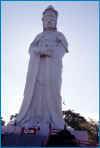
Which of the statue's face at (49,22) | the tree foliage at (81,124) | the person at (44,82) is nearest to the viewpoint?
the person at (44,82)

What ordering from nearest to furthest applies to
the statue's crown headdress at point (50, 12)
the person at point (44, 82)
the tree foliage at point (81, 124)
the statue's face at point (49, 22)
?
the person at point (44, 82), the statue's face at point (49, 22), the statue's crown headdress at point (50, 12), the tree foliage at point (81, 124)

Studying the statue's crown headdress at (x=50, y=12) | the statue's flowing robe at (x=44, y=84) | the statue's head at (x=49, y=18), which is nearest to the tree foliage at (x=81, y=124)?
the statue's flowing robe at (x=44, y=84)

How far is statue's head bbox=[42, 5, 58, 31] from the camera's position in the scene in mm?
11602

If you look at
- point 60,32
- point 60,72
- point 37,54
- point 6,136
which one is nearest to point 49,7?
point 60,32

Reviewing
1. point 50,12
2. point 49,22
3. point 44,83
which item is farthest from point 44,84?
point 50,12

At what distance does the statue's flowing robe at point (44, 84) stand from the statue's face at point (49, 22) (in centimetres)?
71

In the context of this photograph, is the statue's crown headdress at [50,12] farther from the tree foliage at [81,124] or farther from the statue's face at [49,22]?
the tree foliage at [81,124]

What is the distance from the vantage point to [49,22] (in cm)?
1156

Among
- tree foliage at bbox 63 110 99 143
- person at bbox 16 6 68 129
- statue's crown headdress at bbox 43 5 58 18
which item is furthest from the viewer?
tree foliage at bbox 63 110 99 143

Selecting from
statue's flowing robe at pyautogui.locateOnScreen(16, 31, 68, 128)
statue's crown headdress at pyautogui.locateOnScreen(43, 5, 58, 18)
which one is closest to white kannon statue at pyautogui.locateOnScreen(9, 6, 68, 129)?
statue's flowing robe at pyautogui.locateOnScreen(16, 31, 68, 128)

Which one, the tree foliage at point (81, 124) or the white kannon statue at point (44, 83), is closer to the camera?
the white kannon statue at point (44, 83)

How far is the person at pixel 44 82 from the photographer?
9.16 m

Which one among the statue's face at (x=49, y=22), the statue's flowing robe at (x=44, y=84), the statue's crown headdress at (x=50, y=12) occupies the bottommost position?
the statue's flowing robe at (x=44, y=84)

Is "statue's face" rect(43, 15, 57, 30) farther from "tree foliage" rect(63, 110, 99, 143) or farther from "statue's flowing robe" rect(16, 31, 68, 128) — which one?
"tree foliage" rect(63, 110, 99, 143)
